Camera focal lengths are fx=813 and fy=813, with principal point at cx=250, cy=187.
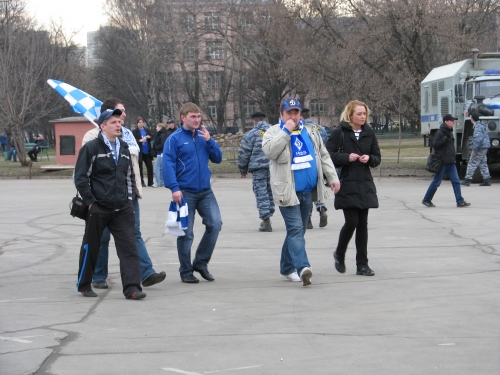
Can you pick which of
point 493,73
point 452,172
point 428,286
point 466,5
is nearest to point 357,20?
point 466,5

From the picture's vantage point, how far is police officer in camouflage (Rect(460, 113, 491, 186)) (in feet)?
65.5

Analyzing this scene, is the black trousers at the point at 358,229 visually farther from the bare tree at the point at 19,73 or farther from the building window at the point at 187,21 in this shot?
the building window at the point at 187,21

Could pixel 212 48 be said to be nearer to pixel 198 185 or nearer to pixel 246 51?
pixel 246 51

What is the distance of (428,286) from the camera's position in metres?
7.76

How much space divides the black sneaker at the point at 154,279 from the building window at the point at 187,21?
148 ft

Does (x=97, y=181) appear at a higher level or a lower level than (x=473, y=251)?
higher

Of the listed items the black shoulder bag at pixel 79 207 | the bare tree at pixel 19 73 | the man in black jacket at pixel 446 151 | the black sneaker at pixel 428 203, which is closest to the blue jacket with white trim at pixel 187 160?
the black shoulder bag at pixel 79 207

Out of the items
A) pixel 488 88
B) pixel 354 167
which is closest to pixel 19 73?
pixel 488 88

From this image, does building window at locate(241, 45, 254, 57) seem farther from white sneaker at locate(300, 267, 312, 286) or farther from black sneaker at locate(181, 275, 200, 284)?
white sneaker at locate(300, 267, 312, 286)

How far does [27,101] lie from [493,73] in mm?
17534

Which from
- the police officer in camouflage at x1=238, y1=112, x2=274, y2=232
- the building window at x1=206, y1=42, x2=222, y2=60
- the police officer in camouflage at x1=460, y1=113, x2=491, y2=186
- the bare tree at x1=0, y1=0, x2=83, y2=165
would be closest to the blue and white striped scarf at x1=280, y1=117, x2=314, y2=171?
the police officer in camouflage at x1=238, y1=112, x2=274, y2=232

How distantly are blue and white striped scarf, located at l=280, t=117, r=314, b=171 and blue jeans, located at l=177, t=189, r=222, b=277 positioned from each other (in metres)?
0.96

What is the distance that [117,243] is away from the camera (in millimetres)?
7457

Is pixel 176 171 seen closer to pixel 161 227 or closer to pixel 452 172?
pixel 161 227
